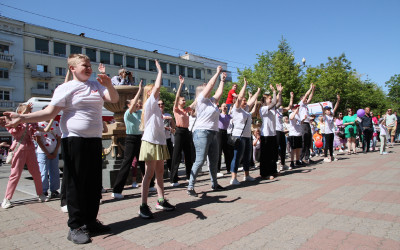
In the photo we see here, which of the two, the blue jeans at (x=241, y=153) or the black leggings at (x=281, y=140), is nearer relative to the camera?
the blue jeans at (x=241, y=153)

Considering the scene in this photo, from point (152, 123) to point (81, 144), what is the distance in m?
1.12

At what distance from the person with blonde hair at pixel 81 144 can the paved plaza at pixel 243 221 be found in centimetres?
25

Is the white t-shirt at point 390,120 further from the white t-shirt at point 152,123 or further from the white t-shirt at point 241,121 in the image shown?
the white t-shirt at point 152,123

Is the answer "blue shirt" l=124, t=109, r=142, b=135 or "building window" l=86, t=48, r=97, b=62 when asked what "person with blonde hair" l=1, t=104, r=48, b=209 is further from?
"building window" l=86, t=48, r=97, b=62

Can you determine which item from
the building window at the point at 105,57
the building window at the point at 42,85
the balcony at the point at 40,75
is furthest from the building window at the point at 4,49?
the building window at the point at 105,57

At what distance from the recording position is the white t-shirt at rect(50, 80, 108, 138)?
3287 millimetres

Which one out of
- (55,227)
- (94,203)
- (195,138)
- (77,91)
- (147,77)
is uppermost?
(147,77)

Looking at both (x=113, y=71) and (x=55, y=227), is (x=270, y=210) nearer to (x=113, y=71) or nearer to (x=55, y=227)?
(x=55, y=227)

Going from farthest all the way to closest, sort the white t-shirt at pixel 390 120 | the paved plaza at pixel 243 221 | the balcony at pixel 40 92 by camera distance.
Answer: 1. the balcony at pixel 40 92
2. the white t-shirt at pixel 390 120
3. the paved plaza at pixel 243 221

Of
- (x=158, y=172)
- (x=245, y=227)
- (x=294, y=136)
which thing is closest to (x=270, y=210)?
(x=245, y=227)

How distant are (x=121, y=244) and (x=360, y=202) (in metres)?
3.60

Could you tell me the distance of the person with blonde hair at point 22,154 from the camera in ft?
16.9

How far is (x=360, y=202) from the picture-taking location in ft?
14.7

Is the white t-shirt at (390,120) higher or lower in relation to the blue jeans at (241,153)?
higher
